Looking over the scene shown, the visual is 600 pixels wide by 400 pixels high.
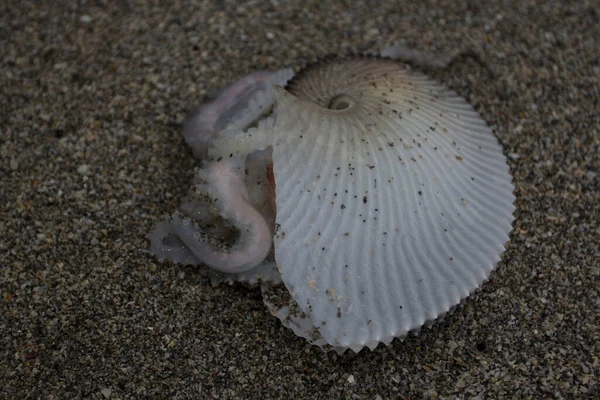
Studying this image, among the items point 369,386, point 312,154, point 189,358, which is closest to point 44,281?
point 189,358

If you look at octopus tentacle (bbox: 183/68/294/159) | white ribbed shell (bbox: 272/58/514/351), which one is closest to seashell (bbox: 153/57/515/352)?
white ribbed shell (bbox: 272/58/514/351)

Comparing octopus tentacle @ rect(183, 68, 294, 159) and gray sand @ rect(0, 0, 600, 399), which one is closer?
gray sand @ rect(0, 0, 600, 399)

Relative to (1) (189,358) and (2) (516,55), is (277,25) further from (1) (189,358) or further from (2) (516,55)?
(1) (189,358)

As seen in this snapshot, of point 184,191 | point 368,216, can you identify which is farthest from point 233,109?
point 368,216

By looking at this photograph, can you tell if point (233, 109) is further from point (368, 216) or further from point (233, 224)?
point (368, 216)

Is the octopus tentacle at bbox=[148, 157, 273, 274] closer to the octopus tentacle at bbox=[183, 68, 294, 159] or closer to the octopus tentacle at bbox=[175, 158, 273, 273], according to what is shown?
the octopus tentacle at bbox=[175, 158, 273, 273]

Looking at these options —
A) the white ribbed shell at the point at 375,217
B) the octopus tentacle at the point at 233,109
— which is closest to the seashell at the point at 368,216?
the white ribbed shell at the point at 375,217
